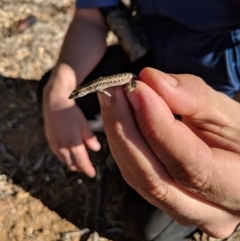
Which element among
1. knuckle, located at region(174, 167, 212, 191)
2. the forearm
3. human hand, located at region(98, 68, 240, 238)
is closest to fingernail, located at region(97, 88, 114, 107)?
human hand, located at region(98, 68, 240, 238)

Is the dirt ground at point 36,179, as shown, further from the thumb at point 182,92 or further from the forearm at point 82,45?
the thumb at point 182,92

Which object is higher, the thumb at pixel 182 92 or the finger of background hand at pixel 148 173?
the thumb at pixel 182 92

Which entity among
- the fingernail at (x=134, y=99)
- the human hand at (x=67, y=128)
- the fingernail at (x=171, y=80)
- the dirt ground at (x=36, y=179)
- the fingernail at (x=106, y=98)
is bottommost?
the dirt ground at (x=36, y=179)

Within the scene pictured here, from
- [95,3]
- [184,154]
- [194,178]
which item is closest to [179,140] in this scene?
[184,154]

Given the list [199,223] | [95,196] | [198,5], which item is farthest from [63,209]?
[198,5]

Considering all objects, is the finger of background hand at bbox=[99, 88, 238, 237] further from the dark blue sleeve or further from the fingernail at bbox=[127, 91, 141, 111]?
the dark blue sleeve

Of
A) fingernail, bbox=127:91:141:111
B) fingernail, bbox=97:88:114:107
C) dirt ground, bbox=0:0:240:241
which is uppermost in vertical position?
fingernail, bbox=127:91:141:111

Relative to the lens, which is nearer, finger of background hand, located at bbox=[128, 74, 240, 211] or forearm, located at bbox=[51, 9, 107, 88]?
finger of background hand, located at bbox=[128, 74, 240, 211]

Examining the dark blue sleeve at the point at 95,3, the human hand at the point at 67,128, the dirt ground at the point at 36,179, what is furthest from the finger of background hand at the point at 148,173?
the dark blue sleeve at the point at 95,3

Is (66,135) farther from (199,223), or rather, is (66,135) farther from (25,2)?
(25,2)
